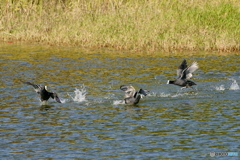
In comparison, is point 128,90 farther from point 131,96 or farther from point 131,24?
point 131,24

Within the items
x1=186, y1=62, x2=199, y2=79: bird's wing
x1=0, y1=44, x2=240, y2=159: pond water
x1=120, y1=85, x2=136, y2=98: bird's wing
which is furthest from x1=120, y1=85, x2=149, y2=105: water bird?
x1=186, y1=62, x2=199, y2=79: bird's wing

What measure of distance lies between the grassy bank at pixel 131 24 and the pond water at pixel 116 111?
1.91 meters

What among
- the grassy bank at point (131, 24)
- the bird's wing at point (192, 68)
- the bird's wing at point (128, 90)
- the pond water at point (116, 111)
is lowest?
the pond water at point (116, 111)

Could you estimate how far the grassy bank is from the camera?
77.8 ft

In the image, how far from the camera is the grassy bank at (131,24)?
77.8 feet

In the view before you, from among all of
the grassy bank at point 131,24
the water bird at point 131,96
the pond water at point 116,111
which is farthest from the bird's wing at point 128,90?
the grassy bank at point 131,24

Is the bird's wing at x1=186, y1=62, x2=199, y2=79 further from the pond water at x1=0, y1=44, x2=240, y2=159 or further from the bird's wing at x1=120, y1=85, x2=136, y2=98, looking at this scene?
the bird's wing at x1=120, y1=85, x2=136, y2=98

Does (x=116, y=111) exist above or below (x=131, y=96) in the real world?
below

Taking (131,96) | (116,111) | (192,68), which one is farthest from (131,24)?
(116,111)

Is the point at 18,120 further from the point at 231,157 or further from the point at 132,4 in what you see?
the point at 132,4

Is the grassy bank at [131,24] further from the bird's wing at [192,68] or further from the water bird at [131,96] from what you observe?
the water bird at [131,96]

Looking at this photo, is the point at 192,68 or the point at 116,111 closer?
the point at 116,111

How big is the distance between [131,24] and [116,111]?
40.6 ft

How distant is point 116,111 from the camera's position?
43.2ft
